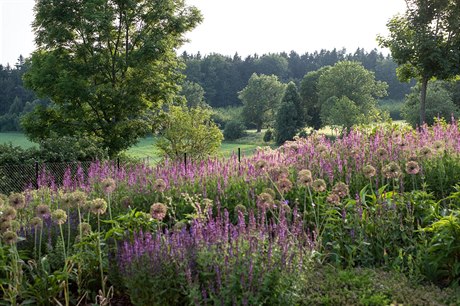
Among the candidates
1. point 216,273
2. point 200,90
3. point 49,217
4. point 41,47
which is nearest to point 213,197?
point 49,217

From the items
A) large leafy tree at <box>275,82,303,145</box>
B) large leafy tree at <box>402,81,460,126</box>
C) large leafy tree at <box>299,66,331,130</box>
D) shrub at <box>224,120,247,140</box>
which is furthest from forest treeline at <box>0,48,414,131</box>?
large leafy tree at <box>402,81,460,126</box>

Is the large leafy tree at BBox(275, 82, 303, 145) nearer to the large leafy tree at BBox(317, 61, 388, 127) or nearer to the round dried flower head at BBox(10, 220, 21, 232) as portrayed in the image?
the large leafy tree at BBox(317, 61, 388, 127)

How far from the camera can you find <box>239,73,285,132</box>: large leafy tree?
75.4m

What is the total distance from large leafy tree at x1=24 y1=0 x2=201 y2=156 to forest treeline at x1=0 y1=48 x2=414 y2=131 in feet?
153

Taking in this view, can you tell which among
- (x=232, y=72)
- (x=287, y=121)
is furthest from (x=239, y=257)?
(x=232, y=72)

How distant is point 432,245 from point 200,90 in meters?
70.6

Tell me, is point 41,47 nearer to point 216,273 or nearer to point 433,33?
point 433,33

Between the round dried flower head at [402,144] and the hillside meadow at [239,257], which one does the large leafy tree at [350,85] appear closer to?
the round dried flower head at [402,144]

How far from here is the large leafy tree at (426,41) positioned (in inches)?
897

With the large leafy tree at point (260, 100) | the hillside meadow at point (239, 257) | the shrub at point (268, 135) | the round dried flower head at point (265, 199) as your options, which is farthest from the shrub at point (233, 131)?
the round dried flower head at point (265, 199)

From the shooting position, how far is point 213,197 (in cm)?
774

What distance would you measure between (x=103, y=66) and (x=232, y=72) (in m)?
70.8

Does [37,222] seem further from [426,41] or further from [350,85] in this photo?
[350,85]

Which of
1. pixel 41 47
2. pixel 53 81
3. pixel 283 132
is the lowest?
pixel 283 132
